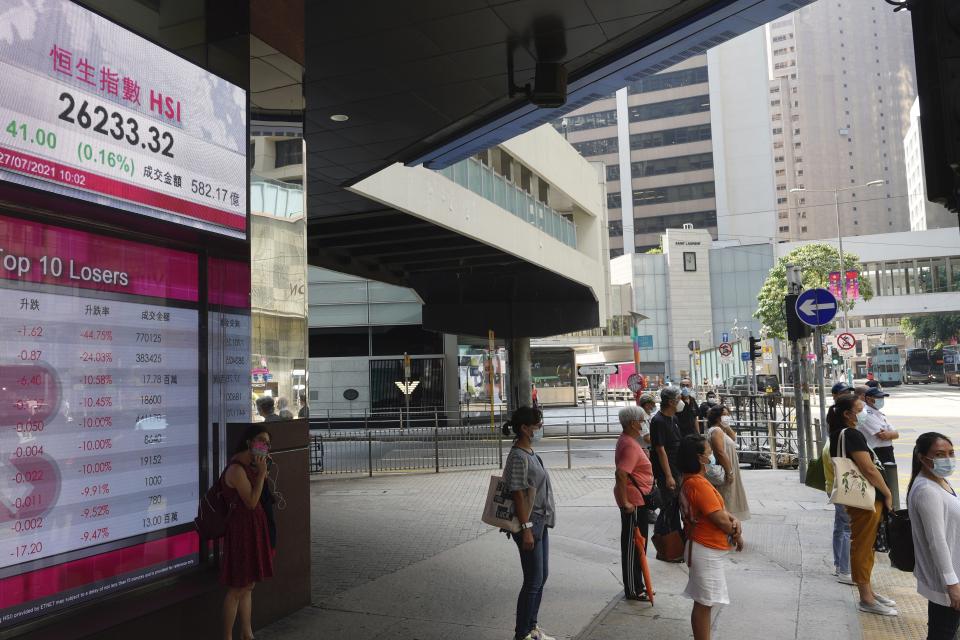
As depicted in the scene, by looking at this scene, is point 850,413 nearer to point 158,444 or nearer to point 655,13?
point 655,13

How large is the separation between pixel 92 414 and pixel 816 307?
10.4 meters

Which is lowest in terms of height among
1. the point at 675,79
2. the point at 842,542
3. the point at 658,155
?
the point at 842,542

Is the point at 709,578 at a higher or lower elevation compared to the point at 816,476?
lower

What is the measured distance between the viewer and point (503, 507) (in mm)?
5840

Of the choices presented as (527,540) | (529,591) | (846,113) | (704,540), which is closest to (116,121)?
(527,540)

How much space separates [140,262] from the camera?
5066 mm

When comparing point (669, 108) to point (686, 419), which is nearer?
point (686, 419)

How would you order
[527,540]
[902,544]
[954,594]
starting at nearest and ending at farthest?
1. [954,594]
2. [902,544]
3. [527,540]

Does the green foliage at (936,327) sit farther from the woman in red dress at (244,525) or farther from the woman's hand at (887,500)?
→ the woman in red dress at (244,525)

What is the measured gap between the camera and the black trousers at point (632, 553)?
6.93m

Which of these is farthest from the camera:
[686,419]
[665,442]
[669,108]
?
[669,108]

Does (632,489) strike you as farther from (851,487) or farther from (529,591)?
(851,487)

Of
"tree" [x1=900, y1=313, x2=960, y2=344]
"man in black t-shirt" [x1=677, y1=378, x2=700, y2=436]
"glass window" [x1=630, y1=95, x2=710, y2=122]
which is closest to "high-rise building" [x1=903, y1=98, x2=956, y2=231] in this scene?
"tree" [x1=900, y1=313, x2=960, y2=344]

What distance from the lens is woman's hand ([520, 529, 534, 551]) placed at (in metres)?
5.69
